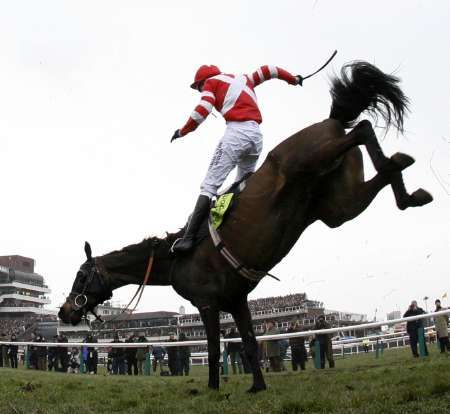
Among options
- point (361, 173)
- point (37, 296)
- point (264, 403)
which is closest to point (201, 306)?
point (264, 403)

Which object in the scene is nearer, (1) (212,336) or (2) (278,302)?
(1) (212,336)

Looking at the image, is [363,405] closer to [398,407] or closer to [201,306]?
[398,407]

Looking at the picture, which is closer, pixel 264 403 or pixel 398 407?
pixel 398 407

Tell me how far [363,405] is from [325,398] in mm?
602

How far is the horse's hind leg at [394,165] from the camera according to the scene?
5198mm

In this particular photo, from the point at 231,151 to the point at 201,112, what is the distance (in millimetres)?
592

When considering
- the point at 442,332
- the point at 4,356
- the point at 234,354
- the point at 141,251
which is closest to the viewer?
the point at 141,251

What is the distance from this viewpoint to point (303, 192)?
5859 millimetres

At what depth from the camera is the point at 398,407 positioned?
4.13 metres

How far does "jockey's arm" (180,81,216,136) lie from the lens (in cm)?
639

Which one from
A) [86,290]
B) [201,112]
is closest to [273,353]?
[86,290]

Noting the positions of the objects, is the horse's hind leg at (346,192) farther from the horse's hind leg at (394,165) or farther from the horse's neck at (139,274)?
→ the horse's neck at (139,274)

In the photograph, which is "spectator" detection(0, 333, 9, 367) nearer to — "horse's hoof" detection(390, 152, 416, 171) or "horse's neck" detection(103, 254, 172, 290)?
"horse's neck" detection(103, 254, 172, 290)

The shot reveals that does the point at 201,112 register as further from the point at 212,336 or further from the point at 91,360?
the point at 91,360
